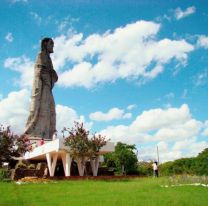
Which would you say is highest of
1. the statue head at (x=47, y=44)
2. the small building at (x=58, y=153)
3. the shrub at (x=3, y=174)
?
the statue head at (x=47, y=44)

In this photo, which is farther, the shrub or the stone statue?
the stone statue

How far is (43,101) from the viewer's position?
5641 centimetres

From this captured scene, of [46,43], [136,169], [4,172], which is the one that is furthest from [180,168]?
[46,43]

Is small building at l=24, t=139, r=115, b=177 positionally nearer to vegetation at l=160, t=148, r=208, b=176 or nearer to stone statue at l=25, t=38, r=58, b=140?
vegetation at l=160, t=148, r=208, b=176

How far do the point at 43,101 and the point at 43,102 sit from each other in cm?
14

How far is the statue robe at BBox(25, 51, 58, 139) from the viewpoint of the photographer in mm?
54450

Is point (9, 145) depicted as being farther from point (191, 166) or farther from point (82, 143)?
point (191, 166)

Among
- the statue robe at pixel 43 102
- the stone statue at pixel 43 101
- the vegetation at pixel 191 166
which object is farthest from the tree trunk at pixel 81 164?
the statue robe at pixel 43 102

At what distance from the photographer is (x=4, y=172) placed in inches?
1265

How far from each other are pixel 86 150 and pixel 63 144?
8.85 ft

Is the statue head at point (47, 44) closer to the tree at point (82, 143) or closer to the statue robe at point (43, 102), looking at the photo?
the statue robe at point (43, 102)

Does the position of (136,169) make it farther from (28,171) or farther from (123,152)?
(28,171)

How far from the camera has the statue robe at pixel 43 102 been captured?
54.5m

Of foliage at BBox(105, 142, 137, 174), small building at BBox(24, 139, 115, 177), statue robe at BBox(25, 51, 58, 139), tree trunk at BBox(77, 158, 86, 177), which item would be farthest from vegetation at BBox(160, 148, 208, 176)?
statue robe at BBox(25, 51, 58, 139)
